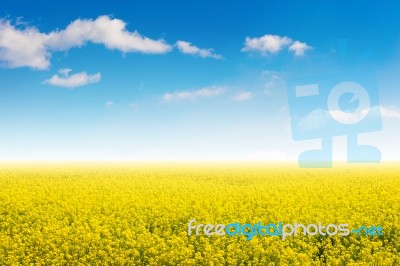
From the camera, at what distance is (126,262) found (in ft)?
48.7

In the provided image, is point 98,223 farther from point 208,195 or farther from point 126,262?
point 208,195

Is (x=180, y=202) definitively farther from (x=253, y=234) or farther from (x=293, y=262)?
(x=293, y=262)

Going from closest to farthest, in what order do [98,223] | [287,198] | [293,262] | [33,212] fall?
[293,262] < [98,223] < [33,212] < [287,198]

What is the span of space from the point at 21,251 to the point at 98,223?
12.8ft

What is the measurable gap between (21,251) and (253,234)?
9.36 meters

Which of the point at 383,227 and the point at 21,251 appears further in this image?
the point at 383,227

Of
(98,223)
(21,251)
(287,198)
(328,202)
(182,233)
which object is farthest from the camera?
(287,198)

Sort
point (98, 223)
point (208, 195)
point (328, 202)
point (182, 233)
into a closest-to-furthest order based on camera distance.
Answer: point (182, 233), point (98, 223), point (328, 202), point (208, 195)

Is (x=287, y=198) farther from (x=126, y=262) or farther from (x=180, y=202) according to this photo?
(x=126, y=262)

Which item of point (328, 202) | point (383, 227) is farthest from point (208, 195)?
point (383, 227)

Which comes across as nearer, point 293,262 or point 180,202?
point 293,262

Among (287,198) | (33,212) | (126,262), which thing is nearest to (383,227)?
(287,198)

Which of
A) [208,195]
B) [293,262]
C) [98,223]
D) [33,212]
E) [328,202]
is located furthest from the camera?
[208,195]

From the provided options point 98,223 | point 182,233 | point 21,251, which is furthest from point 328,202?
point 21,251
